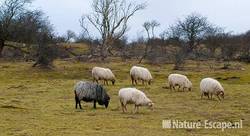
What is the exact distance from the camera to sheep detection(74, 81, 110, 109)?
83.9ft

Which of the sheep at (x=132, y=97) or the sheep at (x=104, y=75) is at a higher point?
the sheep at (x=104, y=75)

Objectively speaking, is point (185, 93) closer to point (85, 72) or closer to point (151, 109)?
point (151, 109)

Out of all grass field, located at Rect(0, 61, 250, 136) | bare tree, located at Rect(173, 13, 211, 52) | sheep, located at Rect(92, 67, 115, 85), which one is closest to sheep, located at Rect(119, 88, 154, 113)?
grass field, located at Rect(0, 61, 250, 136)

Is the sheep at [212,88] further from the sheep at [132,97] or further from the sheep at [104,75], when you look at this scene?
the sheep at [104,75]

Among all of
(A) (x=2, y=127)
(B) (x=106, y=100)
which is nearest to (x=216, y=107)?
(B) (x=106, y=100)

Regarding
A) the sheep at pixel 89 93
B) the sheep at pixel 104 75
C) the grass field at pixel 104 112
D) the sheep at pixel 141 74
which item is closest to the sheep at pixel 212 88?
the grass field at pixel 104 112

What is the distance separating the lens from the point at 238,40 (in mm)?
96375

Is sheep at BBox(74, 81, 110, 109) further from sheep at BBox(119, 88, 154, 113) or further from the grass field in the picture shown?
sheep at BBox(119, 88, 154, 113)

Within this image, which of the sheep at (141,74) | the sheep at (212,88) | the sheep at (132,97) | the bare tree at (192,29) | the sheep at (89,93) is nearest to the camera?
the sheep at (132,97)

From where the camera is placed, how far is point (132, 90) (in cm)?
2377

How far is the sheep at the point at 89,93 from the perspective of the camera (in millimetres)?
25583

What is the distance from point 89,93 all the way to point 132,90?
9.11 feet

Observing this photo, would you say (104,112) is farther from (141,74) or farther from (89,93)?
(141,74)

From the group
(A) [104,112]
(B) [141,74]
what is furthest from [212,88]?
(B) [141,74]
